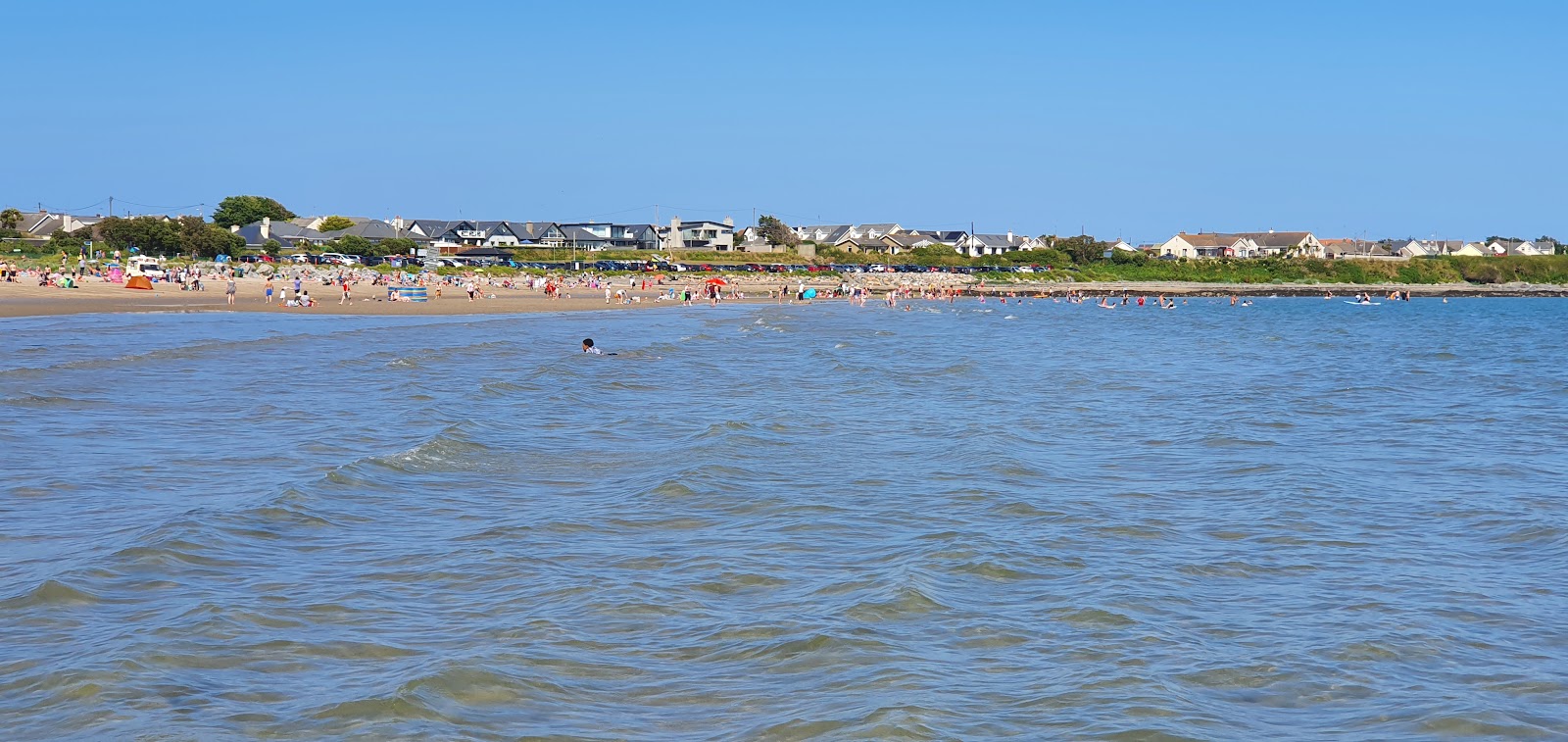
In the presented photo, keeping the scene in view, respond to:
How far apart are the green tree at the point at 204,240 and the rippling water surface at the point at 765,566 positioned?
6997cm

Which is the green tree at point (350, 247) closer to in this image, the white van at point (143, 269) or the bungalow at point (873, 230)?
the white van at point (143, 269)

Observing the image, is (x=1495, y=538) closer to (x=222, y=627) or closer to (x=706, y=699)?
(x=706, y=699)

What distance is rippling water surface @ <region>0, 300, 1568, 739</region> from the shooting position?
6738 millimetres

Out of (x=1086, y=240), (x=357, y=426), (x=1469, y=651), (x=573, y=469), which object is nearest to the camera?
(x=1469, y=651)

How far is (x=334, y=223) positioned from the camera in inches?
4884

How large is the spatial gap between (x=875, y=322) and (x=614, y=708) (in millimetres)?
48522

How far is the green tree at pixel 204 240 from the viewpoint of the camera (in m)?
86.7

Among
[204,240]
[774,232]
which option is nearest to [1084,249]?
[774,232]

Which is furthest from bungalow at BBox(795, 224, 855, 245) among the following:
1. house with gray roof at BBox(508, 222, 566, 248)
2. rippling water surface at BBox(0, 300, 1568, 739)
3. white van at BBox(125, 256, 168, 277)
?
rippling water surface at BBox(0, 300, 1568, 739)

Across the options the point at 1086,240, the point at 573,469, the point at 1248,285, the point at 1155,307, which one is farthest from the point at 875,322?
the point at 1086,240

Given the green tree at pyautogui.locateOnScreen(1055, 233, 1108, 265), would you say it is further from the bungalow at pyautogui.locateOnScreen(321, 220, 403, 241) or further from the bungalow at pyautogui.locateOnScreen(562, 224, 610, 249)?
the bungalow at pyautogui.locateOnScreen(321, 220, 403, 241)

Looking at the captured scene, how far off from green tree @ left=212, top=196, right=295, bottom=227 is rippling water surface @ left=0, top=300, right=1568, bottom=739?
4200 inches

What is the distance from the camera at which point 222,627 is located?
779cm

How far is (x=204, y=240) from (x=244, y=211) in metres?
37.5
